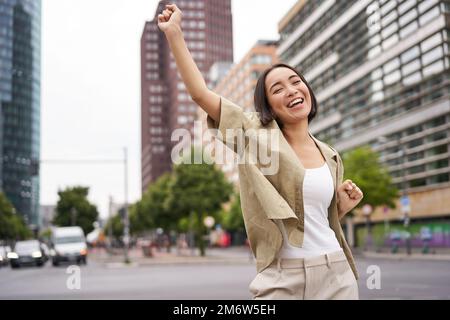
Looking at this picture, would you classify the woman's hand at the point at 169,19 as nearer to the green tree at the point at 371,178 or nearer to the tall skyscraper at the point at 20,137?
the green tree at the point at 371,178

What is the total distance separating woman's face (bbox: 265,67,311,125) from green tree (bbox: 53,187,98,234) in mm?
72258

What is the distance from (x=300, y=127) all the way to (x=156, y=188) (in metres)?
59.8

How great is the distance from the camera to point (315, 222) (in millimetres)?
1884

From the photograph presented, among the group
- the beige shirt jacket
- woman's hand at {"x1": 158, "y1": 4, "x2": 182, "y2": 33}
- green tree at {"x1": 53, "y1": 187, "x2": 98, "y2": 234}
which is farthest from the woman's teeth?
green tree at {"x1": 53, "y1": 187, "x2": 98, "y2": 234}

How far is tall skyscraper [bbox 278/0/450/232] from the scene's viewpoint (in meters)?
37.2

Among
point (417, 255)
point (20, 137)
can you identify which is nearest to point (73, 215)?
point (20, 137)

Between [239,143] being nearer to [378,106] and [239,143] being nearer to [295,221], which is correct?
[295,221]

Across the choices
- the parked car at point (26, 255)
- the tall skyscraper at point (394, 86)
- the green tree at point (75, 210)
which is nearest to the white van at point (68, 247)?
the parked car at point (26, 255)

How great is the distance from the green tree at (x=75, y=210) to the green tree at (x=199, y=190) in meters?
33.1

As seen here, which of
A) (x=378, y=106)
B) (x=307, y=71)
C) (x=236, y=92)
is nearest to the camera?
(x=378, y=106)

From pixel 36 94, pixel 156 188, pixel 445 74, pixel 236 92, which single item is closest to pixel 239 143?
pixel 445 74

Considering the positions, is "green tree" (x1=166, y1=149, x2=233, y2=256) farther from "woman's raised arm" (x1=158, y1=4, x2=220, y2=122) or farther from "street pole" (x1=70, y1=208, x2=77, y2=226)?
"woman's raised arm" (x1=158, y1=4, x2=220, y2=122)

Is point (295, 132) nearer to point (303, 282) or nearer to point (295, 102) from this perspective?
point (295, 102)

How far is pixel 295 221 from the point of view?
5.77 ft
